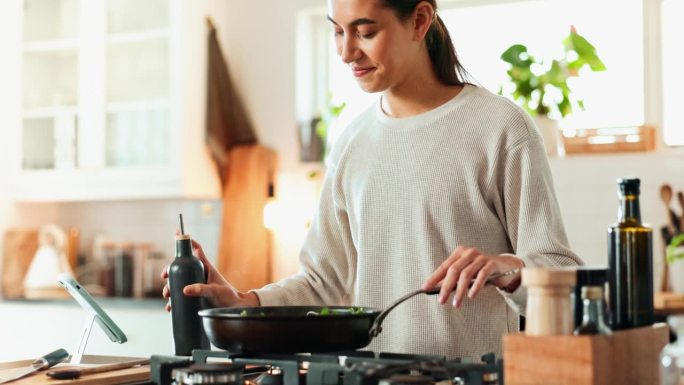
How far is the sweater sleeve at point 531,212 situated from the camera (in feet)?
5.34

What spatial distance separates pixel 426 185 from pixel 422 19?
1.10 ft

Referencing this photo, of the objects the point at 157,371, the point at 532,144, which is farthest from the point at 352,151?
the point at 157,371

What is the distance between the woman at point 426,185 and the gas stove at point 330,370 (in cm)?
27

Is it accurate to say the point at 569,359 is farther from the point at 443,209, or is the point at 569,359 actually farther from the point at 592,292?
the point at 443,209

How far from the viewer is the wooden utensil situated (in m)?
1.58

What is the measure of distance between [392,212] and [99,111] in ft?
9.82

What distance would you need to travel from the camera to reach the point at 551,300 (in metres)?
1.19

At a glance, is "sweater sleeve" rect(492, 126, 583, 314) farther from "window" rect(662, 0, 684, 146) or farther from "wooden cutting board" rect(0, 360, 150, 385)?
"window" rect(662, 0, 684, 146)

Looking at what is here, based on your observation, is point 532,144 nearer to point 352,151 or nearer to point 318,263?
point 352,151

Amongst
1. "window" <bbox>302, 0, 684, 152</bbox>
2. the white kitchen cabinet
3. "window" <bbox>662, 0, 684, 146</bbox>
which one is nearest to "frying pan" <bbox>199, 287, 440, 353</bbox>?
"window" <bbox>302, 0, 684, 152</bbox>

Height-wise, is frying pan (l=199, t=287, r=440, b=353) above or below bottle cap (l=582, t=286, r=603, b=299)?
below

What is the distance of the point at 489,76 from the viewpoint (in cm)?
435

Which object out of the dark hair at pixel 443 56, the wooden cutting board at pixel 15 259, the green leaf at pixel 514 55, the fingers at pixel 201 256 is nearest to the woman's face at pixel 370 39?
the dark hair at pixel 443 56

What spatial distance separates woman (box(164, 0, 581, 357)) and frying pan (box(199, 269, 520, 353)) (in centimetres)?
24
